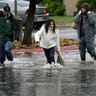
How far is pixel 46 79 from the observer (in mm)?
13086

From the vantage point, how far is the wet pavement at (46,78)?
11203mm

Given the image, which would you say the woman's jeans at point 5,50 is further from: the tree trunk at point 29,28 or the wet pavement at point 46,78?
the tree trunk at point 29,28

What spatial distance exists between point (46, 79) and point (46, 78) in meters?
0.20

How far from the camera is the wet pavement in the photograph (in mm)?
11203

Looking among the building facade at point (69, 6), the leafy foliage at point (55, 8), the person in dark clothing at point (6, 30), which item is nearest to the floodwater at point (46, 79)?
the person in dark clothing at point (6, 30)

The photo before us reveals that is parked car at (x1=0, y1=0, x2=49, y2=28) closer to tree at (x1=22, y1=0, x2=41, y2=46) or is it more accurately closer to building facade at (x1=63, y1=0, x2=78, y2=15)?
tree at (x1=22, y1=0, x2=41, y2=46)

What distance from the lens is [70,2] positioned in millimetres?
50000

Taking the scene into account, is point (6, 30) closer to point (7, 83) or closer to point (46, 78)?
point (46, 78)

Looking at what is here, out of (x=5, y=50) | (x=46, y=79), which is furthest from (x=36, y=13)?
(x=46, y=79)

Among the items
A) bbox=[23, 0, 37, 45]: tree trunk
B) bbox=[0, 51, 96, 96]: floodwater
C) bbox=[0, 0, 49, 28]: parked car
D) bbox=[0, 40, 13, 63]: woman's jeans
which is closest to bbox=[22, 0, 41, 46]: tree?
bbox=[23, 0, 37, 45]: tree trunk

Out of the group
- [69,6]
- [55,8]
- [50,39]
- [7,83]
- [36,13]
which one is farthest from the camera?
[69,6]

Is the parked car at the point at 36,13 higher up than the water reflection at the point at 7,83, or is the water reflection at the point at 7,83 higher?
the water reflection at the point at 7,83

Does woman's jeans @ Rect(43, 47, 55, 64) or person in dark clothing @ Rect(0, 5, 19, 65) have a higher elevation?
person in dark clothing @ Rect(0, 5, 19, 65)

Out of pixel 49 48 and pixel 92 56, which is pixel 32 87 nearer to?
pixel 49 48
